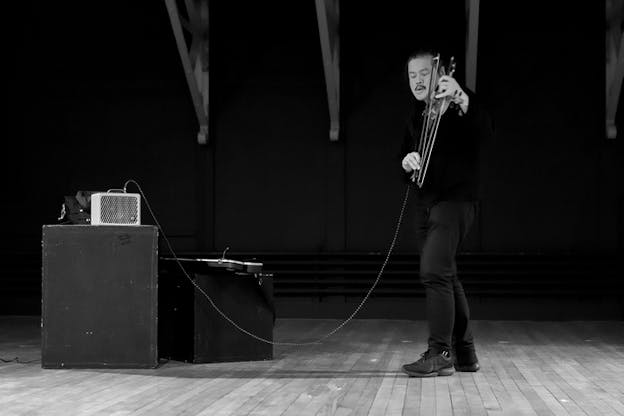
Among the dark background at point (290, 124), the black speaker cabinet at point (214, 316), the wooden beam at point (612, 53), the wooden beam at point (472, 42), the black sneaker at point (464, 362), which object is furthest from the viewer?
the dark background at point (290, 124)

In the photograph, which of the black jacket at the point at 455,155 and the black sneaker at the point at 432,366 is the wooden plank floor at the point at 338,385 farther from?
the black jacket at the point at 455,155

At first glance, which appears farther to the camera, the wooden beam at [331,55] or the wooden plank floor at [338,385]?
the wooden beam at [331,55]

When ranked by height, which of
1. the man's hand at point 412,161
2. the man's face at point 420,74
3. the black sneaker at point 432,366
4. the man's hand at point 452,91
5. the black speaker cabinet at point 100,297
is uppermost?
the man's face at point 420,74

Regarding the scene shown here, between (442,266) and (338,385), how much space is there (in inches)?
24.5

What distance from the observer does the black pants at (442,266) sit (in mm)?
3227

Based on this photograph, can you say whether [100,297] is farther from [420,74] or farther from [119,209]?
[420,74]

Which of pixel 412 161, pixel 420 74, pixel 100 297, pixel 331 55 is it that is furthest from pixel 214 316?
pixel 331 55

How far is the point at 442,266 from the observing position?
10.6ft

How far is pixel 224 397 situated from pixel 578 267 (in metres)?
4.07

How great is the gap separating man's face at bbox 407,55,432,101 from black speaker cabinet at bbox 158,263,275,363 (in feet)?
3.72

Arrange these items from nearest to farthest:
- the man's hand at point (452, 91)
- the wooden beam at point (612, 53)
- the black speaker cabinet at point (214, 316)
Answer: the man's hand at point (452, 91) < the black speaker cabinet at point (214, 316) < the wooden beam at point (612, 53)

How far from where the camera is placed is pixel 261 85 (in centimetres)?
663

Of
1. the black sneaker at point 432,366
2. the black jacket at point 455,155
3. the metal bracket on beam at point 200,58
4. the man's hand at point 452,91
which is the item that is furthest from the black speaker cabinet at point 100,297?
the metal bracket on beam at point 200,58

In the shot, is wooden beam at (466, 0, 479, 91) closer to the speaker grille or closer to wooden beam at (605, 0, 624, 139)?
wooden beam at (605, 0, 624, 139)
